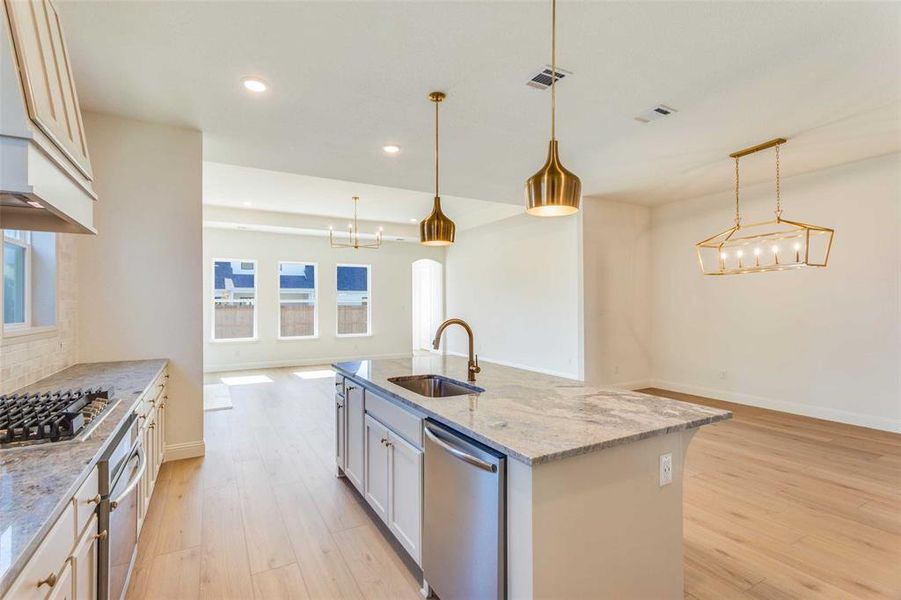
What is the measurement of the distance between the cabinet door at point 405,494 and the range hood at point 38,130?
65.7 inches

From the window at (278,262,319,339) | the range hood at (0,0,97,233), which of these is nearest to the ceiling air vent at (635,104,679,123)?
the range hood at (0,0,97,233)

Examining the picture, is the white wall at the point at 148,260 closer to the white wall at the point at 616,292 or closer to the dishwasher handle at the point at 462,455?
the dishwasher handle at the point at 462,455

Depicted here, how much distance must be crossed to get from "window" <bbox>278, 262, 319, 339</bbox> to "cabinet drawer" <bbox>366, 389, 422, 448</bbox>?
6.94 m

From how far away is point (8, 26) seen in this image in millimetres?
Result: 1185

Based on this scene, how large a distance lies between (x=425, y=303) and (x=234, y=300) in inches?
184

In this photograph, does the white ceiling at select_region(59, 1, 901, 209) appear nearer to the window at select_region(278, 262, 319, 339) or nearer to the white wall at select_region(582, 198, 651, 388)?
the white wall at select_region(582, 198, 651, 388)

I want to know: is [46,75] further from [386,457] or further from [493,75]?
[493,75]

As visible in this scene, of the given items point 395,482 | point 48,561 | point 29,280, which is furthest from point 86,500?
point 29,280

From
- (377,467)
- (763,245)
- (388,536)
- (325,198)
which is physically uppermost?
(325,198)

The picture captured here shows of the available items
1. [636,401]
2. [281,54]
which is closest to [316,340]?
[281,54]

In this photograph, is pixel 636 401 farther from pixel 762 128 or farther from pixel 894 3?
pixel 762 128

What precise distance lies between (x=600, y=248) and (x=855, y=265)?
272 centimetres

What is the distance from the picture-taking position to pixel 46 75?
1.45 m

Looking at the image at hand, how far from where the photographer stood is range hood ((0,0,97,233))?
1.15 metres
